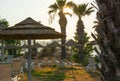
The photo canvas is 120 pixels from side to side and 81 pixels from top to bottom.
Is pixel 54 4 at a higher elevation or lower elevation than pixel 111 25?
higher

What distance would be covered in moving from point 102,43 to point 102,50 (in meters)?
0.11

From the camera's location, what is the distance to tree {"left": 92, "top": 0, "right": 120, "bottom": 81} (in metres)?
3.06

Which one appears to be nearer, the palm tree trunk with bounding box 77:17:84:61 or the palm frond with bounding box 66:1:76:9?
the palm tree trunk with bounding box 77:17:84:61

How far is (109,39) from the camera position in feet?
10.2

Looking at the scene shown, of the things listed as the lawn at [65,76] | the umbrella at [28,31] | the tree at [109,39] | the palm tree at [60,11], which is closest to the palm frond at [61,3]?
the palm tree at [60,11]

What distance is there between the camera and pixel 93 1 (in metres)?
3.42

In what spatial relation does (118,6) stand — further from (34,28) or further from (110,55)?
(34,28)

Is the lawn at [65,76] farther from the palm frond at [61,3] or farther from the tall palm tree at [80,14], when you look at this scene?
the palm frond at [61,3]

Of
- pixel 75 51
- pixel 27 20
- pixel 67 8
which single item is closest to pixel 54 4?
pixel 67 8

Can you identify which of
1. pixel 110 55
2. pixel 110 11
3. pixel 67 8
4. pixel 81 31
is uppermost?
pixel 67 8

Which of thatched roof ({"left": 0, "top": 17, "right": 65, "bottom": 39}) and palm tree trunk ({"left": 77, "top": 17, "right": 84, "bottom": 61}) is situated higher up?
palm tree trunk ({"left": 77, "top": 17, "right": 84, "bottom": 61})

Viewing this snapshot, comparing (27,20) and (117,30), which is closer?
(117,30)

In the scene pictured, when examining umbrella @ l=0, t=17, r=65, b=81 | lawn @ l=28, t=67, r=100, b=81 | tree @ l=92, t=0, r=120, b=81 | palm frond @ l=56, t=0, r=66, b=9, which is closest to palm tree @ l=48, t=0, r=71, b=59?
palm frond @ l=56, t=0, r=66, b=9

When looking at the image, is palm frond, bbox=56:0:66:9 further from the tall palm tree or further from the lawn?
the lawn
